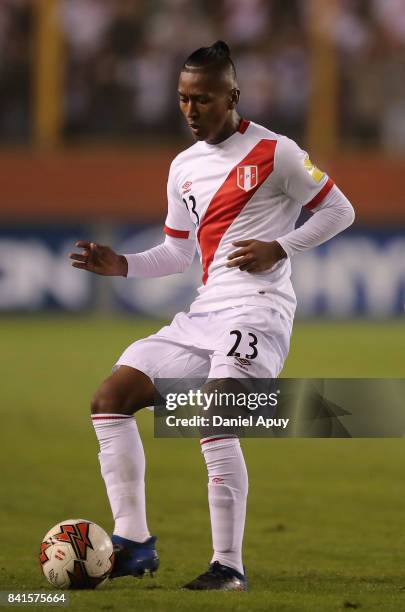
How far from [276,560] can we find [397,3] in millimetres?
13567

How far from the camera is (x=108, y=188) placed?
1716 cm

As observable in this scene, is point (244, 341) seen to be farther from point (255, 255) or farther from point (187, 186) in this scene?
point (187, 186)

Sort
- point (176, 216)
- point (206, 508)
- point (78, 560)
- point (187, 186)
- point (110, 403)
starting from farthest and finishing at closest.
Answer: point (206, 508)
point (176, 216)
point (187, 186)
point (110, 403)
point (78, 560)

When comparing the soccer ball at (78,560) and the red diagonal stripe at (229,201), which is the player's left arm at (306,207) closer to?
the red diagonal stripe at (229,201)

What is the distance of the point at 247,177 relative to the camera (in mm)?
4828

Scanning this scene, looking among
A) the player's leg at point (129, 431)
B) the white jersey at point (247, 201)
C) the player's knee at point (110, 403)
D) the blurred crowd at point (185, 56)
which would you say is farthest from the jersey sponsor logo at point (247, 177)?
the blurred crowd at point (185, 56)

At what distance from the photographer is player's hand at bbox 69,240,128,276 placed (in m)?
5.00

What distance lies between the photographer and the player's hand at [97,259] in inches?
197

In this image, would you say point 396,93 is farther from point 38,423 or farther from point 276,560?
point 276,560

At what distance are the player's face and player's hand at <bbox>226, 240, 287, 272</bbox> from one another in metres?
0.42

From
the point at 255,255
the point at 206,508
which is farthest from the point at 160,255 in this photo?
the point at 206,508

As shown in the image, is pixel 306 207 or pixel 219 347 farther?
pixel 306 207

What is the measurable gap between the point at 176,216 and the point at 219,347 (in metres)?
0.75

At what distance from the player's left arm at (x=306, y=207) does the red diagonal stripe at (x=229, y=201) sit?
0.17 feet
